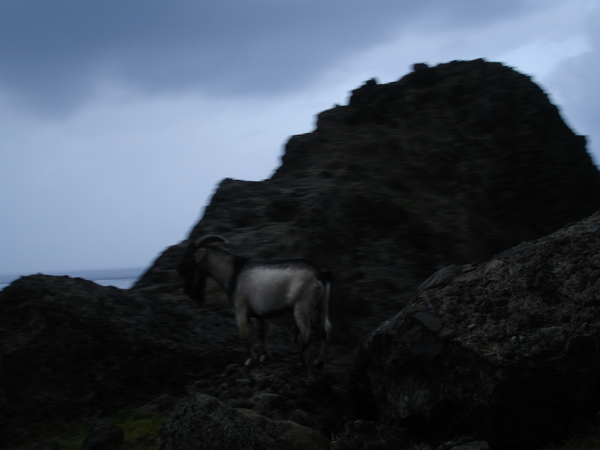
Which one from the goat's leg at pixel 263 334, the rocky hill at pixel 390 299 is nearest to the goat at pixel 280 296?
the goat's leg at pixel 263 334

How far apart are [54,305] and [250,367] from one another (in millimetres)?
3527

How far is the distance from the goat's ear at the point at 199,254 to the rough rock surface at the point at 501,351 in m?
3.44

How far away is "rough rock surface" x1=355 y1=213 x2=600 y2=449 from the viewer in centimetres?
690

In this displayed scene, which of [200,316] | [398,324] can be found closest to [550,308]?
[398,324]

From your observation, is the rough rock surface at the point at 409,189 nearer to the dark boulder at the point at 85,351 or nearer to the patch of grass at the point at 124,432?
the dark boulder at the point at 85,351

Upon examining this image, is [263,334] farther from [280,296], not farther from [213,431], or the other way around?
[213,431]

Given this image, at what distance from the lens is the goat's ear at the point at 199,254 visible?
10742 mm

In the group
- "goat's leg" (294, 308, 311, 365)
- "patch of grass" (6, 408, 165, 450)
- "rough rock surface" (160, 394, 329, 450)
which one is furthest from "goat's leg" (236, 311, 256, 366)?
"rough rock surface" (160, 394, 329, 450)

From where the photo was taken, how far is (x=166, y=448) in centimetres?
644

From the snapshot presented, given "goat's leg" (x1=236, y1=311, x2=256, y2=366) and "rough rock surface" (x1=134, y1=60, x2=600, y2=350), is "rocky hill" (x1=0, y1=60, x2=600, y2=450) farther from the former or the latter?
"goat's leg" (x1=236, y1=311, x2=256, y2=366)

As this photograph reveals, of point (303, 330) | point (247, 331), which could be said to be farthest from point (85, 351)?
point (303, 330)

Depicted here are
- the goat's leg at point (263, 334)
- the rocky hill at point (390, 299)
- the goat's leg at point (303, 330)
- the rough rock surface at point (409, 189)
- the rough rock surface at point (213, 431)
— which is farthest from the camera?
the rough rock surface at point (409, 189)

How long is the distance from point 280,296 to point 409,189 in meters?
7.43

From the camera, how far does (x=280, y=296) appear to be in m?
9.54
